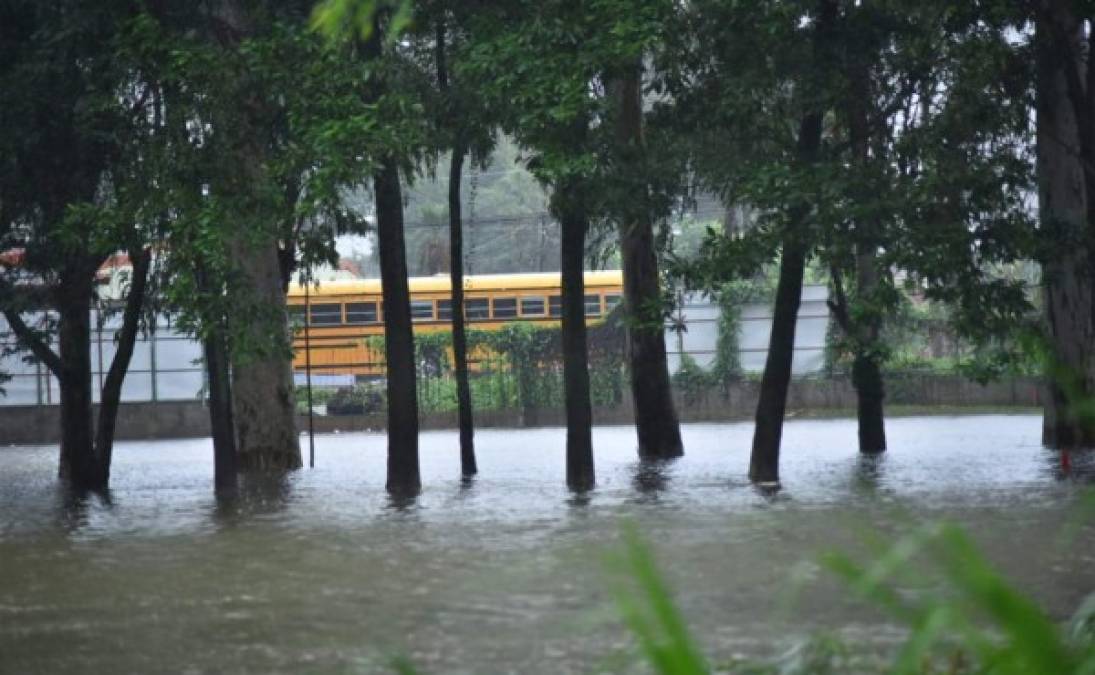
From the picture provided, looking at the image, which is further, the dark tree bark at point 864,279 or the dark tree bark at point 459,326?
the dark tree bark at point 459,326

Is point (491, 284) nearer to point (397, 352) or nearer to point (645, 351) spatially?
point (645, 351)

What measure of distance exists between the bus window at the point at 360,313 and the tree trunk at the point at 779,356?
32112mm

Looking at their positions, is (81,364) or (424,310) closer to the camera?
(81,364)

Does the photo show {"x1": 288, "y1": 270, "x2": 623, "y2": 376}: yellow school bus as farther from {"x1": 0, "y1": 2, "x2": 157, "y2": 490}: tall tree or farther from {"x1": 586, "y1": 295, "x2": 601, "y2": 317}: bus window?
{"x1": 0, "y1": 2, "x2": 157, "y2": 490}: tall tree

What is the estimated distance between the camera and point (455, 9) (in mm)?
25031

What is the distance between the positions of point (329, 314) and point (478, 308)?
4.27m

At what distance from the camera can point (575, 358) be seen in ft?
85.4

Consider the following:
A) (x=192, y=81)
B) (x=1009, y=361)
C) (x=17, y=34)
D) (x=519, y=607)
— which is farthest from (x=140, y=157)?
(x=519, y=607)

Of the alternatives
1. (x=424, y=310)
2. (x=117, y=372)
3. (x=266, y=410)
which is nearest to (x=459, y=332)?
(x=266, y=410)

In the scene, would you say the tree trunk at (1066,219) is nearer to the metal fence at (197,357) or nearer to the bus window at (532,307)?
the metal fence at (197,357)

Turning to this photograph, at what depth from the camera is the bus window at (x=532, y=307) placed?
186 feet

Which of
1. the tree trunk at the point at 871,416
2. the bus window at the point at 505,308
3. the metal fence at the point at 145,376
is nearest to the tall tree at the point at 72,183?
the tree trunk at the point at 871,416

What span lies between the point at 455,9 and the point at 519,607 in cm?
1426

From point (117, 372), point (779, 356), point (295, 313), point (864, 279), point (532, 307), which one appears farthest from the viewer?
point (532, 307)
